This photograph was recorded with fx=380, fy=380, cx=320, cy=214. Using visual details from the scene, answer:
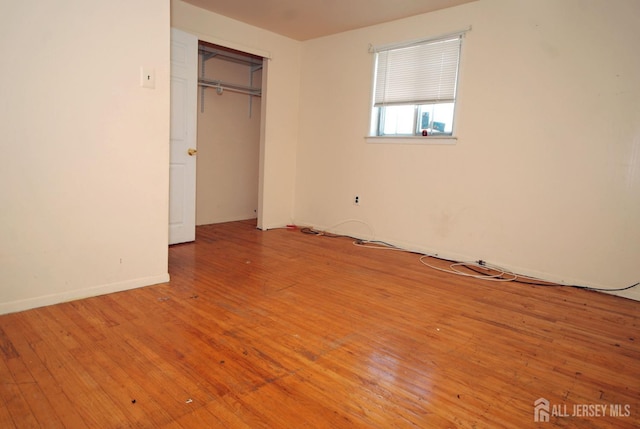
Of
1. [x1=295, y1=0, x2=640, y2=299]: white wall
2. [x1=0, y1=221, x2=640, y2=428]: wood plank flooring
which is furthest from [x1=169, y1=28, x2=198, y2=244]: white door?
[x1=295, y1=0, x2=640, y2=299]: white wall

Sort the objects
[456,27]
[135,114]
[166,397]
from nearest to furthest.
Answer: [166,397] < [135,114] < [456,27]

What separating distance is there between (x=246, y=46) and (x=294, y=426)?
4423 mm

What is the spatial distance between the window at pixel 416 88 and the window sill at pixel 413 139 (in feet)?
0.21

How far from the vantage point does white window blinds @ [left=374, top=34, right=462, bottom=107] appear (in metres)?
3.93

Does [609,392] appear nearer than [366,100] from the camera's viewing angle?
Yes

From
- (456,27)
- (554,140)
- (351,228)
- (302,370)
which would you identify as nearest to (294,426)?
(302,370)

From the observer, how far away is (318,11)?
4133mm

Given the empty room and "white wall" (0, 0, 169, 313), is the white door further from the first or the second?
"white wall" (0, 0, 169, 313)

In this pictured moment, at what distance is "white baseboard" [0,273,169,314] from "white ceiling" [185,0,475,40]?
2.96 m

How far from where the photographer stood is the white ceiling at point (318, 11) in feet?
12.7

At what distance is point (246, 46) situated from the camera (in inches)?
185

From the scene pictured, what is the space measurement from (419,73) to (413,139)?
0.71 m

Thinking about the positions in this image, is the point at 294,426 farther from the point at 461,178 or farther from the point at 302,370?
the point at 461,178

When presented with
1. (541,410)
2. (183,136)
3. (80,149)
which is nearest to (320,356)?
(541,410)
